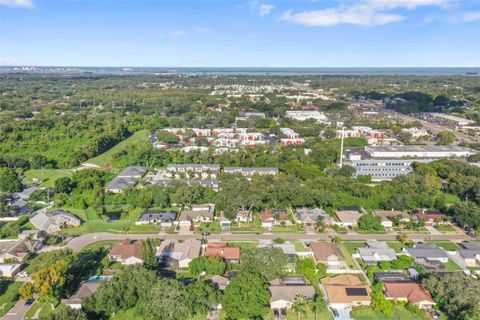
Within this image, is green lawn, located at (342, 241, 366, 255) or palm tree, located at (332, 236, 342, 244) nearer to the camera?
green lawn, located at (342, 241, 366, 255)

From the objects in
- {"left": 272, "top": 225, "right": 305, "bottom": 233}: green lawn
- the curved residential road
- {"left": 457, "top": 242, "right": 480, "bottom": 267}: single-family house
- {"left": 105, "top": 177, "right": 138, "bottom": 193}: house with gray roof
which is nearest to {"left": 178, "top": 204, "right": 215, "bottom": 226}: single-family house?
the curved residential road

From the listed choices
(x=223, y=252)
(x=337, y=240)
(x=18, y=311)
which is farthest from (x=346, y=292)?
(x=18, y=311)

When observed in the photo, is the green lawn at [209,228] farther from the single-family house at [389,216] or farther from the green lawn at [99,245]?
the single-family house at [389,216]

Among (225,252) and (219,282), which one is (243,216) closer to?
(225,252)

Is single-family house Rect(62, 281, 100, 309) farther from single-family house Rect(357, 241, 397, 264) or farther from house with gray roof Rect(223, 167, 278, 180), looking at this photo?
house with gray roof Rect(223, 167, 278, 180)

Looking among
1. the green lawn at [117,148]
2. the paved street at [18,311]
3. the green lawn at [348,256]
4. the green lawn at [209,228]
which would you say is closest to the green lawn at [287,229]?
the green lawn at [348,256]

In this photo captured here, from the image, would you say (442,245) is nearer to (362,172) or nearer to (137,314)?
(362,172)
